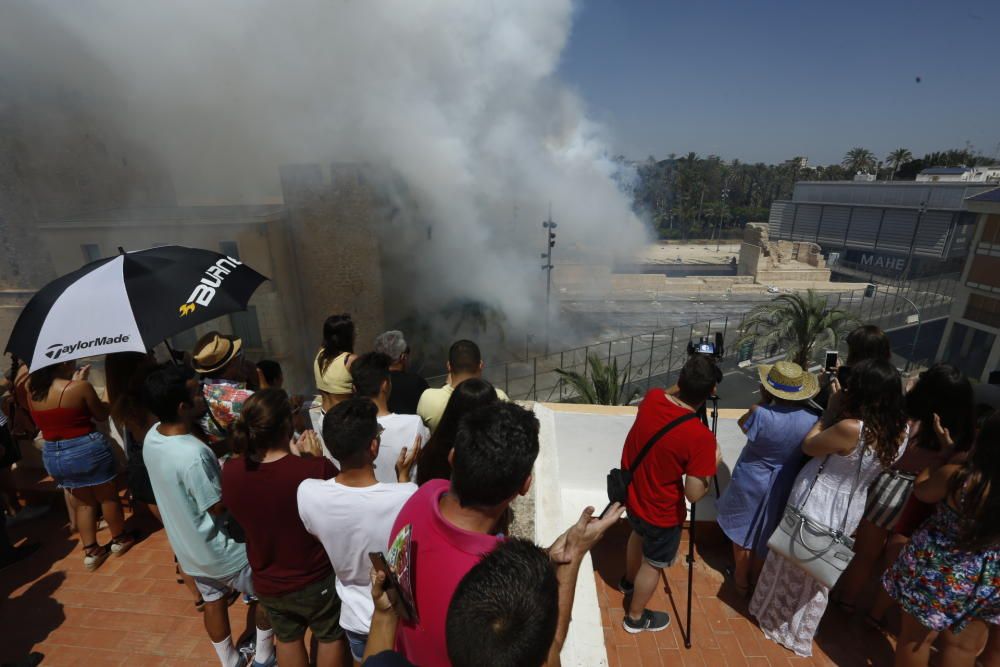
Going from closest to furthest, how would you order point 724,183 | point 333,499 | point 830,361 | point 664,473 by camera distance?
point 333,499 < point 664,473 < point 830,361 < point 724,183

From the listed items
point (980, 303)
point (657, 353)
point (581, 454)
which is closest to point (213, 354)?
point (581, 454)

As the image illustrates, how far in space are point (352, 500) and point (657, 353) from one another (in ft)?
72.0

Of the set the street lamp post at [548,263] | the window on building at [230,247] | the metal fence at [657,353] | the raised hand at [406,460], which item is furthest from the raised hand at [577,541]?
the street lamp post at [548,263]

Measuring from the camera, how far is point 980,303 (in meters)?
18.5

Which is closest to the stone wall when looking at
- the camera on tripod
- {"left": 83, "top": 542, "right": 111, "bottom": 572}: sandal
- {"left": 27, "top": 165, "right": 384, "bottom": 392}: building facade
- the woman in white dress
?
{"left": 27, "top": 165, "right": 384, "bottom": 392}: building facade

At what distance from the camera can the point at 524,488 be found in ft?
4.75

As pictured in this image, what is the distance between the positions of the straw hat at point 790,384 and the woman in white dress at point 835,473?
12 cm

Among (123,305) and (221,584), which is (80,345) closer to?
(123,305)

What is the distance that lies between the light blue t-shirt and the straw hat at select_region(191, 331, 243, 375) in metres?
0.51

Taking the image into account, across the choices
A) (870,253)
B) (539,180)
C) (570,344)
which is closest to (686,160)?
(870,253)

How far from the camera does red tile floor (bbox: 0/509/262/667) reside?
8.13ft

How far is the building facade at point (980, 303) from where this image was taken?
1752 cm

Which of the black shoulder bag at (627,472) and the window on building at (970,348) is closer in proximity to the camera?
the black shoulder bag at (627,472)

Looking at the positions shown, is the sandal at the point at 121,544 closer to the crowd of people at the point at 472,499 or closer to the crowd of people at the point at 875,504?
the crowd of people at the point at 472,499
